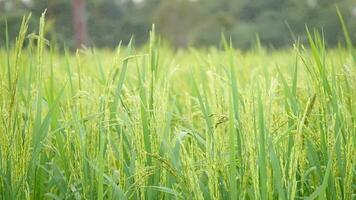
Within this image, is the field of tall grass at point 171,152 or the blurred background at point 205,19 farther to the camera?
the blurred background at point 205,19

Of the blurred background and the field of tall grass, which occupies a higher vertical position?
the blurred background

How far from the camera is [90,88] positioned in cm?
103

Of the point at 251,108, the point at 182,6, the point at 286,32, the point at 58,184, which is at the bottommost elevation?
the point at 58,184

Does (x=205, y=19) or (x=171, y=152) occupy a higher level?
(x=205, y=19)

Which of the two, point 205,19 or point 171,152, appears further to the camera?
point 205,19

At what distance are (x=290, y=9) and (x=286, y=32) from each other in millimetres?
1826

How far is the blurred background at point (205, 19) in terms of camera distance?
18062 mm

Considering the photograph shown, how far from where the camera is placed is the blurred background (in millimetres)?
18062

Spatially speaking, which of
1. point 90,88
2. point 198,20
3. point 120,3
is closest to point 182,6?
point 198,20

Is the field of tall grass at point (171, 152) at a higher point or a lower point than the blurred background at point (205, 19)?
lower

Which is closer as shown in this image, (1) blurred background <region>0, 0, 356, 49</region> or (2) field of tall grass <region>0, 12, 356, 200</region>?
(2) field of tall grass <region>0, 12, 356, 200</region>

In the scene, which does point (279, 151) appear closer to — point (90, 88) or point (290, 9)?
point (90, 88)

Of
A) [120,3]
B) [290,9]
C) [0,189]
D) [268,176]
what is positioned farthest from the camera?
[120,3]

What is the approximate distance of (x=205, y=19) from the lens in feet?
65.1
